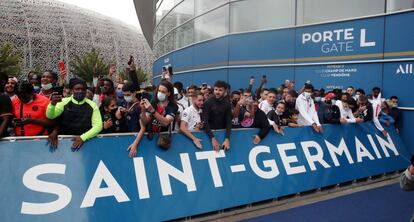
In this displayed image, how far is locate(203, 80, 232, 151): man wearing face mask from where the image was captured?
5348 millimetres

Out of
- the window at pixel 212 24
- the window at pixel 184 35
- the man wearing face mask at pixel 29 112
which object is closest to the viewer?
the man wearing face mask at pixel 29 112

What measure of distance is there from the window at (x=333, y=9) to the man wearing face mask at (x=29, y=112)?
391 inches

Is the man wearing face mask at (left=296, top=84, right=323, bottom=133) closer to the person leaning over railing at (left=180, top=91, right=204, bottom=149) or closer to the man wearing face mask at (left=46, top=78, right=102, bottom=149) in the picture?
the person leaning over railing at (left=180, top=91, right=204, bottom=149)

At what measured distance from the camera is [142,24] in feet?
132

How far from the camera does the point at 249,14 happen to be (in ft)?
47.4

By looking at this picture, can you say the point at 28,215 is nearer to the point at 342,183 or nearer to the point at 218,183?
the point at 218,183

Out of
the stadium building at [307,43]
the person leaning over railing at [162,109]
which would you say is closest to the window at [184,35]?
the stadium building at [307,43]

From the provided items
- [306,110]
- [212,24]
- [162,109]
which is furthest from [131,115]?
[212,24]

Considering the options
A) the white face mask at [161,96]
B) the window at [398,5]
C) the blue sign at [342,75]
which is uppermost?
the window at [398,5]

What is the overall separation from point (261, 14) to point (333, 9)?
10.7ft

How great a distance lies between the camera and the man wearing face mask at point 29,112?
430 cm

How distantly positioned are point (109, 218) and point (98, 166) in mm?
666

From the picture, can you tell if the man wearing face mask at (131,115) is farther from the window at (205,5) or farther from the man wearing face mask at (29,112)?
the window at (205,5)

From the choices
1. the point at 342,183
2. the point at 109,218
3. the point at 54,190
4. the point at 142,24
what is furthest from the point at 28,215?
the point at 142,24
